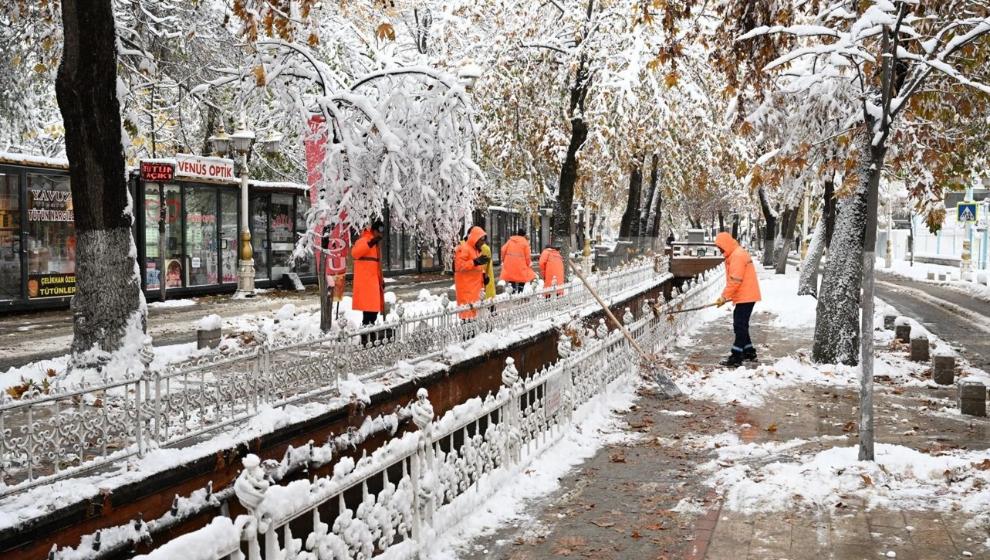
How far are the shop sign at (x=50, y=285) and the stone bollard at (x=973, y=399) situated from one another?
15211 millimetres

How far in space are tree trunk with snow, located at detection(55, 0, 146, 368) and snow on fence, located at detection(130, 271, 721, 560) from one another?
111 inches

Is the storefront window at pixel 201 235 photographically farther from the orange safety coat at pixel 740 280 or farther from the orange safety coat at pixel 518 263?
the orange safety coat at pixel 740 280

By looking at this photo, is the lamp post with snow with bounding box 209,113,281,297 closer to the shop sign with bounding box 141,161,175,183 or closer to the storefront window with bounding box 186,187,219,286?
the storefront window with bounding box 186,187,219,286

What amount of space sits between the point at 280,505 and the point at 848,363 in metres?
10.7

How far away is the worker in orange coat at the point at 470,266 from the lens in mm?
12617

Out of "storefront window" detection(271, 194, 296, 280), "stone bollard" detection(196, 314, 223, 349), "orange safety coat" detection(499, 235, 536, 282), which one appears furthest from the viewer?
"storefront window" detection(271, 194, 296, 280)

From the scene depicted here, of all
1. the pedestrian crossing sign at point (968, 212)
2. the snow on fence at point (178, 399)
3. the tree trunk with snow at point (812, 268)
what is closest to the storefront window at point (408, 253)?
the tree trunk with snow at point (812, 268)

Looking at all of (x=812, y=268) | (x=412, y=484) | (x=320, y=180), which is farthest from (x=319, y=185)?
(x=812, y=268)

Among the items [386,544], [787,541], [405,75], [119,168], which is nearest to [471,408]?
[386,544]

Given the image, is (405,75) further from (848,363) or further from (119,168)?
(848,363)

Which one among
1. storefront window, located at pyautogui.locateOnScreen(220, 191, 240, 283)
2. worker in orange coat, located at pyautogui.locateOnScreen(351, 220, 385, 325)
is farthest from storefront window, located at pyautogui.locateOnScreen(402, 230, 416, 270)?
worker in orange coat, located at pyautogui.locateOnScreen(351, 220, 385, 325)

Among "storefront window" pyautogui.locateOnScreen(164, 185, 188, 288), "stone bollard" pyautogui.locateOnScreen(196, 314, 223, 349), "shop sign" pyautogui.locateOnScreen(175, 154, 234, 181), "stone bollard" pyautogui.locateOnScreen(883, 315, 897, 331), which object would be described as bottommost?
"stone bollard" pyautogui.locateOnScreen(883, 315, 897, 331)

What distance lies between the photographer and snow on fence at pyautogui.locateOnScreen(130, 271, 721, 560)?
11.4ft

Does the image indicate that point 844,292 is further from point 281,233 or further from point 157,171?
point 281,233
